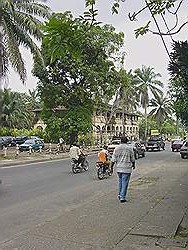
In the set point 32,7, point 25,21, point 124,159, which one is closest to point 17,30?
point 25,21

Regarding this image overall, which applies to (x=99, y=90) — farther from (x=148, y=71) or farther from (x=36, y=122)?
(x=36, y=122)

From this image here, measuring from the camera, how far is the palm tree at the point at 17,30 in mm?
23656

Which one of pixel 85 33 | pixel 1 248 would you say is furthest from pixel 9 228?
pixel 85 33

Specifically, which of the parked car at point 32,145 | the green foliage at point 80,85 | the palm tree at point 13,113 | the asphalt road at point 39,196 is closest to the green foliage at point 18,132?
the palm tree at point 13,113

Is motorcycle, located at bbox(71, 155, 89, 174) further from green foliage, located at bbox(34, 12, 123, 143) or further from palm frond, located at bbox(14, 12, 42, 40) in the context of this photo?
green foliage, located at bbox(34, 12, 123, 143)

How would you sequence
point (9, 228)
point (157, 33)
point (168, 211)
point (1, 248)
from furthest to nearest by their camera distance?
point (168, 211) → point (9, 228) → point (1, 248) → point (157, 33)

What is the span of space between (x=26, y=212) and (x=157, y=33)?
597 cm

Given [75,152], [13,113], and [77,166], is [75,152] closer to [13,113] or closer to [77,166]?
[77,166]

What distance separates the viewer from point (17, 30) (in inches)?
990

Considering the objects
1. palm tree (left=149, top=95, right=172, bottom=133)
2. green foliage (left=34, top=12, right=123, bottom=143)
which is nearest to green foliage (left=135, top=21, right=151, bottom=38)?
green foliage (left=34, top=12, right=123, bottom=143)

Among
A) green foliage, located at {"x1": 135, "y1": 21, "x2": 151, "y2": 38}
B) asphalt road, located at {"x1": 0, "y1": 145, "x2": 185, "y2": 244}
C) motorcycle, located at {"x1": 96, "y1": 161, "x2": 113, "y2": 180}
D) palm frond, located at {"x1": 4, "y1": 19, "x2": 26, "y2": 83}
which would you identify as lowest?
asphalt road, located at {"x1": 0, "y1": 145, "x2": 185, "y2": 244}

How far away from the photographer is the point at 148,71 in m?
→ 76.8

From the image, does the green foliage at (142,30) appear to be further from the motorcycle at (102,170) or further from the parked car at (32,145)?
the parked car at (32,145)

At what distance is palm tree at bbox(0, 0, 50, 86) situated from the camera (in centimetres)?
2366
